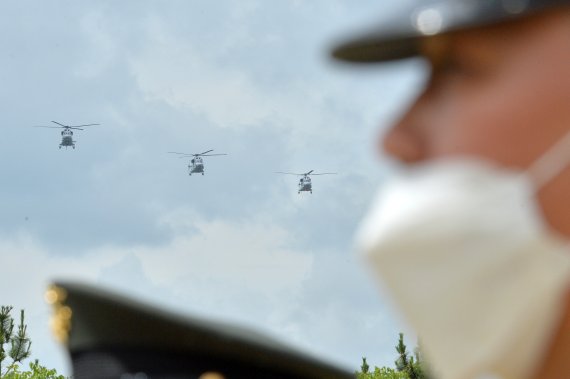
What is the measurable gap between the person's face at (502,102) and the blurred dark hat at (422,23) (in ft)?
0.11

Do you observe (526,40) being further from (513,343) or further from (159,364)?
(159,364)

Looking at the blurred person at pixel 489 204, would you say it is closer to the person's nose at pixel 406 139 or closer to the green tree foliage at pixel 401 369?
the person's nose at pixel 406 139

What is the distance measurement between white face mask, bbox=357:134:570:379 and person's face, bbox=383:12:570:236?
28 mm

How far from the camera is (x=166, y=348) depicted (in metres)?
2.27

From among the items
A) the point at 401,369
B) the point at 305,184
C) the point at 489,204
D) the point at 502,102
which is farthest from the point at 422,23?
the point at 305,184

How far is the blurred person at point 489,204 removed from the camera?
1.84 meters

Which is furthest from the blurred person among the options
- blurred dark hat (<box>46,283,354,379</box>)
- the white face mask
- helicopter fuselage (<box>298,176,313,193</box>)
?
helicopter fuselage (<box>298,176,313,193</box>)

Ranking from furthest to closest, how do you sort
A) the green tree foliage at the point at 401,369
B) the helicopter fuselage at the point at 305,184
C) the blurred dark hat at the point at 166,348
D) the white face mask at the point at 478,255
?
the helicopter fuselage at the point at 305,184
the green tree foliage at the point at 401,369
the blurred dark hat at the point at 166,348
the white face mask at the point at 478,255

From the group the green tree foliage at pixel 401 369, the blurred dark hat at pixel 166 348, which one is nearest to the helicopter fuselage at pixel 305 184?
the green tree foliage at pixel 401 369

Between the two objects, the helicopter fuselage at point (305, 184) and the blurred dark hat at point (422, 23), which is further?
the helicopter fuselage at point (305, 184)

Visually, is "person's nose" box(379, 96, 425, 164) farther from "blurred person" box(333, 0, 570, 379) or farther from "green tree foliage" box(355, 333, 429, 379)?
"green tree foliage" box(355, 333, 429, 379)

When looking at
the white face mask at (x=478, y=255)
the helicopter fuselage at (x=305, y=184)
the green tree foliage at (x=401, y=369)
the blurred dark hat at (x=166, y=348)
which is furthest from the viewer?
the helicopter fuselage at (x=305, y=184)

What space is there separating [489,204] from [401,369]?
76.4ft

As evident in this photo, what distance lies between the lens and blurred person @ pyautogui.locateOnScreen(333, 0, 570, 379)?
72.5 inches
